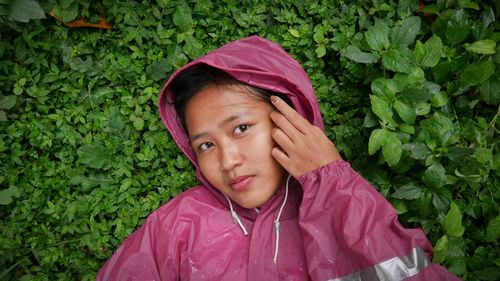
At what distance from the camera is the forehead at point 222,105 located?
6.59 ft

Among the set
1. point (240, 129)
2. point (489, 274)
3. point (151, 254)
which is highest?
point (240, 129)

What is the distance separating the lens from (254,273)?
6.79ft

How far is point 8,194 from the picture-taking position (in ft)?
8.79

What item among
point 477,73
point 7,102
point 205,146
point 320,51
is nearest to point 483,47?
point 477,73

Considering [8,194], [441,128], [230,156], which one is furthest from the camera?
[8,194]

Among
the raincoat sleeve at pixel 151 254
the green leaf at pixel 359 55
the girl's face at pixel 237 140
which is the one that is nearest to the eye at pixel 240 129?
the girl's face at pixel 237 140

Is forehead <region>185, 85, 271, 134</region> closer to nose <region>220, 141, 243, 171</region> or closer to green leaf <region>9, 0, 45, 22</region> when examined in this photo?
nose <region>220, 141, 243, 171</region>

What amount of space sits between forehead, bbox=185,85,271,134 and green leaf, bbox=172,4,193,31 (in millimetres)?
812

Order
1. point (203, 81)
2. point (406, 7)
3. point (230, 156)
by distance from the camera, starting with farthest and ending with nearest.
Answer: point (406, 7) < point (203, 81) < point (230, 156)

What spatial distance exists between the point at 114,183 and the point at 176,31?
3.60 ft

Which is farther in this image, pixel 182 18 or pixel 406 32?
pixel 182 18

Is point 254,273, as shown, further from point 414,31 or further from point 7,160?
point 7,160

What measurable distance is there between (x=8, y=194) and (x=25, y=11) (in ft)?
3.78

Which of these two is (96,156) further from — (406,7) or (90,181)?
(406,7)
